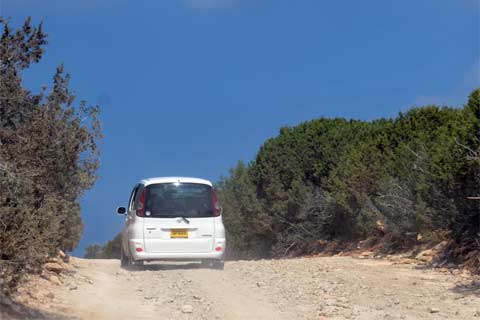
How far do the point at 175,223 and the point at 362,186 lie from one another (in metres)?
13.8

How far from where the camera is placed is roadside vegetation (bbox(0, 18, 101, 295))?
9.88m

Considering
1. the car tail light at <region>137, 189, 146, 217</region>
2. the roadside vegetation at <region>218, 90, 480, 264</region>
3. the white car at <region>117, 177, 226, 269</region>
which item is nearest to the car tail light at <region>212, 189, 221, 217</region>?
the white car at <region>117, 177, 226, 269</region>

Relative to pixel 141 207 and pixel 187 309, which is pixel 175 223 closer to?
pixel 141 207

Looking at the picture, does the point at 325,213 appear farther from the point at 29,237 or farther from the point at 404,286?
the point at 29,237

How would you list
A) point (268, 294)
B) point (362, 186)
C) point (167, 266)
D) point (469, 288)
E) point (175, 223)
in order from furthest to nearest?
point (362, 186), point (167, 266), point (175, 223), point (469, 288), point (268, 294)

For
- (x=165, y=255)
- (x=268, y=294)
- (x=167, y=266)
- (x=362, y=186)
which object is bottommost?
(x=268, y=294)

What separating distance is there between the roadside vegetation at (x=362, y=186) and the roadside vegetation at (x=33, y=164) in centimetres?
780

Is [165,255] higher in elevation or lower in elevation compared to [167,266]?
higher

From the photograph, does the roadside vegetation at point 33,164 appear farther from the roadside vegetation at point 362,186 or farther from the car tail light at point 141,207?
the roadside vegetation at point 362,186

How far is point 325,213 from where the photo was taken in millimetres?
32719

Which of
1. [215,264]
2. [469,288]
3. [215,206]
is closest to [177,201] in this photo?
[215,206]

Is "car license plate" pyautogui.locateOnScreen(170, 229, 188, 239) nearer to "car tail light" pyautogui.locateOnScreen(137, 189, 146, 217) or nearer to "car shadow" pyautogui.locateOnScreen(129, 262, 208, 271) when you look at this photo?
"car tail light" pyautogui.locateOnScreen(137, 189, 146, 217)

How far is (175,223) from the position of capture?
622 inches

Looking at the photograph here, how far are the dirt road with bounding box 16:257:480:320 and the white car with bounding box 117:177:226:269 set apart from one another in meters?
0.43
